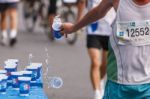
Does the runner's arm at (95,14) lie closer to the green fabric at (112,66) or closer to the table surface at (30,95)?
the green fabric at (112,66)

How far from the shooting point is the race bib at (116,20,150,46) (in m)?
3.83

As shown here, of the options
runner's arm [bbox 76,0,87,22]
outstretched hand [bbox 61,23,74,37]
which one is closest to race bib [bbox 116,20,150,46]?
outstretched hand [bbox 61,23,74,37]

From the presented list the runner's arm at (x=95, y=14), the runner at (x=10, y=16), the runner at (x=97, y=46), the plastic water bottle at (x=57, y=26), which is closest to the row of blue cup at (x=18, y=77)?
the plastic water bottle at (x=57, y=26)

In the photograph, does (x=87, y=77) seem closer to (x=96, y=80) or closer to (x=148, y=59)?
(x=96, y=80)

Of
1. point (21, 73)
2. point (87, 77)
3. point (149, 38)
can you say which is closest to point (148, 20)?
point (149, 38)

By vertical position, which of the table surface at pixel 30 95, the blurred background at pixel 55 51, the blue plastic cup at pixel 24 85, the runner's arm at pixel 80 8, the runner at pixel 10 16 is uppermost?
the runner's arm at pixel 80 8

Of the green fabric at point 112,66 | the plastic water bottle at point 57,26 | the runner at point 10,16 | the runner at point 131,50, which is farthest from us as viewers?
the runner at point 10,16

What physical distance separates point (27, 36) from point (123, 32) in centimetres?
1060

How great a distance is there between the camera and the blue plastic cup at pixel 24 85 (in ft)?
13.3

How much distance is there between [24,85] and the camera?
4.11m

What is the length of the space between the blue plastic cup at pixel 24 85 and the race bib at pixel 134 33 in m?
0.73

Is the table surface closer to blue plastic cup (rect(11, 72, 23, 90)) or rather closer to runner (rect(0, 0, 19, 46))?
blue plastic cup (rect(11, 72, 23, 90))

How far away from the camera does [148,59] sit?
3.81 meters

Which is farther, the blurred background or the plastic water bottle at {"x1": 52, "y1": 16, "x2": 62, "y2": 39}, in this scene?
the blurred background
